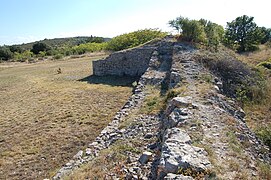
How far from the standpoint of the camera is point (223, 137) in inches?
243

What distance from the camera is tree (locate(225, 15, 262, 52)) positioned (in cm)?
2528

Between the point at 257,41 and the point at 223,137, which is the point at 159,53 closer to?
the point at 223,137

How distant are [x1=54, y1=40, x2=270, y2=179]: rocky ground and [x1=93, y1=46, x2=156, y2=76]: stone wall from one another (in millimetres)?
7751

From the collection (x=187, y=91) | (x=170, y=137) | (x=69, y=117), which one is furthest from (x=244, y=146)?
(x=69, y=117)

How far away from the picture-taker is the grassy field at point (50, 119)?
8375mm

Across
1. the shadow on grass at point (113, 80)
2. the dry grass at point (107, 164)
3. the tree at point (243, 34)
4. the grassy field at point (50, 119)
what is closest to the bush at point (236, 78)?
the grassy field at point (50, 119)

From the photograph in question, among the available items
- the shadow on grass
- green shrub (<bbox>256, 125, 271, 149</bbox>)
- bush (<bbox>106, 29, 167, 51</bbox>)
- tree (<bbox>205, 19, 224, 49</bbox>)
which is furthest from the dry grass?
bush (<bbox>106, 29, 167, 51</bbox>)

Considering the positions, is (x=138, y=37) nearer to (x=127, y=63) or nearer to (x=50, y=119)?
(x=127, y=63)

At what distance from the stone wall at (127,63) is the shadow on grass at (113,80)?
58 centimetres

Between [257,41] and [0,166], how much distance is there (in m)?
24.8

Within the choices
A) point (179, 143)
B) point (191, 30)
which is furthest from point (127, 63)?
point (179, 143)

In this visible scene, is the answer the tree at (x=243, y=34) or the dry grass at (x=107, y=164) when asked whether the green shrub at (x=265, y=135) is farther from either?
the tree at (x=243, y=34)

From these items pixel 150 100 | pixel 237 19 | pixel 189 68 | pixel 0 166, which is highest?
pixel 237 19

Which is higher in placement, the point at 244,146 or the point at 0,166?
the point at 244,146
